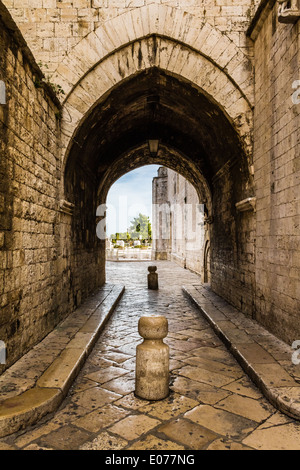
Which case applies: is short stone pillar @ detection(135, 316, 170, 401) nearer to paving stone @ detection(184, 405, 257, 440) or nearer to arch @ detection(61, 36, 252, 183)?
paving stone @ detection(184, 405, 257, 440)

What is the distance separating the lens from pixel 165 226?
80.8ft

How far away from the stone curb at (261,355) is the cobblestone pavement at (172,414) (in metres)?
0.11

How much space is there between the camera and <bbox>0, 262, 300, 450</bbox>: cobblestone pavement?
239cm

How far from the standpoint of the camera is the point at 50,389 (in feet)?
9.87

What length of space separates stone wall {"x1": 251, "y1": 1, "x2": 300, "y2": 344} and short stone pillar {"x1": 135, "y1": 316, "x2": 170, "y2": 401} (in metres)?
1.94

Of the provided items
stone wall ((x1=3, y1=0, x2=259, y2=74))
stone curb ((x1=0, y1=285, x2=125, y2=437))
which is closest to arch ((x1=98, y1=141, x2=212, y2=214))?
stone wall ((x1=3, y1=0, x2=259, y2=74))

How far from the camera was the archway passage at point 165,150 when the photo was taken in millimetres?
6344

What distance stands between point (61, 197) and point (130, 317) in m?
2.63

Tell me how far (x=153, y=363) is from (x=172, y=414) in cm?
45

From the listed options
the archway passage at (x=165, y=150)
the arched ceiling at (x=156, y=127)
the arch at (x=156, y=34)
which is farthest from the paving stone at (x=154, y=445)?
the arch at (x=156, y=34)

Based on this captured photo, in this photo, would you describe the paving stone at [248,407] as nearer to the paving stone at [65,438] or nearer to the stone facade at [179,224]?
the paving stone at [65,438]
